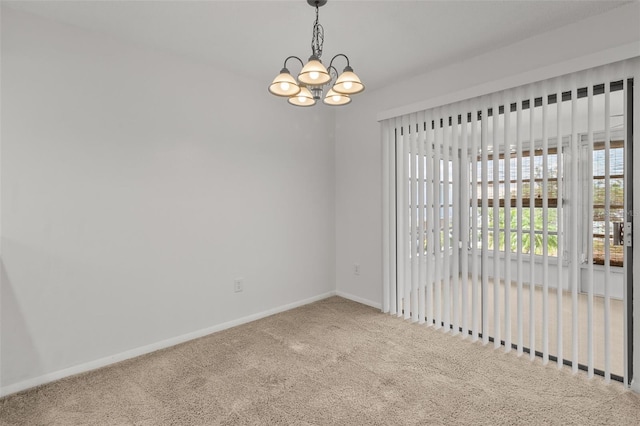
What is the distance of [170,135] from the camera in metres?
2.84

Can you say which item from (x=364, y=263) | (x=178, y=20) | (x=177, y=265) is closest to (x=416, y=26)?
(x=178, y=20)

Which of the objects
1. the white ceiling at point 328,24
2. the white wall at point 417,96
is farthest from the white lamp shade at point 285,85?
the white wall at point 417,96

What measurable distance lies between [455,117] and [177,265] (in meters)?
2.84

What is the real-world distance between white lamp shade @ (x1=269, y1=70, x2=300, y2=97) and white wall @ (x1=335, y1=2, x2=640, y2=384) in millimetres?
1653

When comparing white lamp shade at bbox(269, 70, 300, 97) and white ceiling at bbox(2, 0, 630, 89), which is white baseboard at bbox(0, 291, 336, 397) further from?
white ceiling at bbox(2, 0, 630, 89)

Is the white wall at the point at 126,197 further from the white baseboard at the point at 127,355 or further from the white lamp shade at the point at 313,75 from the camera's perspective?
the white lamp shade at the point at 313,75

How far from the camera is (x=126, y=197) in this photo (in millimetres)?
2623

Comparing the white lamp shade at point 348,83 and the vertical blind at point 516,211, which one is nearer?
the white lamp shade at point 348,83

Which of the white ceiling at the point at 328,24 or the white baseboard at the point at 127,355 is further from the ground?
the white ceiling at the point at 328,24

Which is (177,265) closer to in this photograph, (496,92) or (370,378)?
(370,378)

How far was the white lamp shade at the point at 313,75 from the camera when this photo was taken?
5.69 feet

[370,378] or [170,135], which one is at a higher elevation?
[170,135]

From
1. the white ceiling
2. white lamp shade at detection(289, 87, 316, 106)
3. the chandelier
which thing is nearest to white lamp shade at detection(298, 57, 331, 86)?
the chandelier

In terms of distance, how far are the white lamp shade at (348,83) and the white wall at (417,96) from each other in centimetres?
145
